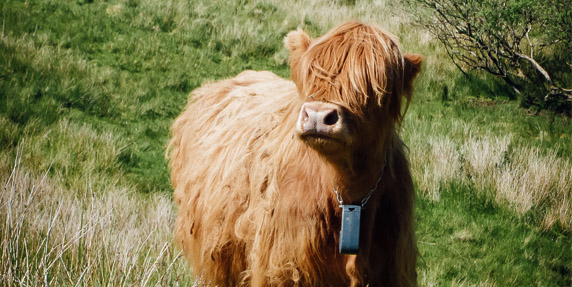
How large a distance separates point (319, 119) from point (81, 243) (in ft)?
4.77

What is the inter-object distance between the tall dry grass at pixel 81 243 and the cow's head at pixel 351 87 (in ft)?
2.94

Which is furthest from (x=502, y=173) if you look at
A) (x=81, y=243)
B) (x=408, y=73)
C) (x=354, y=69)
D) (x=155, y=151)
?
(x=81, y=243)

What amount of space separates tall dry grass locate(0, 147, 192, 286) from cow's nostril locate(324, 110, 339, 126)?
921 millimetres

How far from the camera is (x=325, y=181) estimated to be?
8.43 feet

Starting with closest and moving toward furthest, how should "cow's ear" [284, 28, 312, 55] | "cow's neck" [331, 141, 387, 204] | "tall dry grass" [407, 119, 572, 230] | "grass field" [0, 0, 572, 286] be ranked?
"cow's neck" [331, 141, 387, 204] → "cow's ear" [284, 28, 312, 55] → "grass field" [0, 0, 572, 286] → "tall dry grass" [407, 119, 572, 230]

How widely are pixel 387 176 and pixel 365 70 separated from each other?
2.05ft

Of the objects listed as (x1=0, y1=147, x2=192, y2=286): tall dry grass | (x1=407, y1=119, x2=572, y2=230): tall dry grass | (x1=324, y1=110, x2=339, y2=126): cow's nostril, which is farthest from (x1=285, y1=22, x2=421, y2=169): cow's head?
(x1=407, y1=119, x2=572, y2=230): tall dry grass

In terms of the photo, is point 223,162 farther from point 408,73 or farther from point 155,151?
point 155,151

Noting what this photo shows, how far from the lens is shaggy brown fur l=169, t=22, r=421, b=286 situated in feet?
7.95

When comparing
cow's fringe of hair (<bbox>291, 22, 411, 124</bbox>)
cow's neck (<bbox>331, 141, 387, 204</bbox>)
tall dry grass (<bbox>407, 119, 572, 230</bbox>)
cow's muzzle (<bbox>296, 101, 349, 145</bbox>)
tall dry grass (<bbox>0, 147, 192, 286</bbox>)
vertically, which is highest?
cow's fringe of hair (<bbox>291, 22, 411, 124</bbox>)

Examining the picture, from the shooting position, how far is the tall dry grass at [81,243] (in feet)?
7.84

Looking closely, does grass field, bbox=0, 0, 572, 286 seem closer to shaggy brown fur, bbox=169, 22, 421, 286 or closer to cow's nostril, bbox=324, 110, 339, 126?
shaggy brown fur, bbox=169, 22, 421, 286

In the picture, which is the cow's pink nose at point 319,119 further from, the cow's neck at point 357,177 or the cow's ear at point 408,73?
the cow's ear at point 408,73

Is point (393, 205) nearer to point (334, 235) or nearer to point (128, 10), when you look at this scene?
point (334, 235)
